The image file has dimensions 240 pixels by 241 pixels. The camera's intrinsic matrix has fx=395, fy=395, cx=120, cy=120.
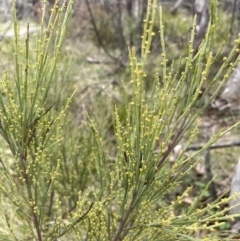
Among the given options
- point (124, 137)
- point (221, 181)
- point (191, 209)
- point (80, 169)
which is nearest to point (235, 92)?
point (221, 181)

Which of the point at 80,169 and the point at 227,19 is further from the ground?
the point at 227,19

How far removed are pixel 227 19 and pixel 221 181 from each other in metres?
2.50

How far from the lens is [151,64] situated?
14.7ft

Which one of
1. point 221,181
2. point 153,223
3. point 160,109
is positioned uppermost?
point 160,109

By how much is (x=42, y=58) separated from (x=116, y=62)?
3706 millimetres

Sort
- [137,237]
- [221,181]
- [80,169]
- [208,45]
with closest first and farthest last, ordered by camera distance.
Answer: [208,45], [137,237], [80,169], [221,181]

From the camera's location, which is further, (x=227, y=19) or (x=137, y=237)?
(x=227, y=19)

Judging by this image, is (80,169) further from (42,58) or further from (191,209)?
(42,58)

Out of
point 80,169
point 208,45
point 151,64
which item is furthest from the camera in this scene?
point 151,64

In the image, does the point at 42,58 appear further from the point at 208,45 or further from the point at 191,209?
the point at 191,209

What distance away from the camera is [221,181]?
12.1ft

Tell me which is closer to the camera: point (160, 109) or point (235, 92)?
point (160, 109)

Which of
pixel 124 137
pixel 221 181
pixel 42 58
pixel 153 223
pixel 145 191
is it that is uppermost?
pixel 42 58

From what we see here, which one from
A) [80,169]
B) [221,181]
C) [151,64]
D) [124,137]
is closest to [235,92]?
[151,64]
